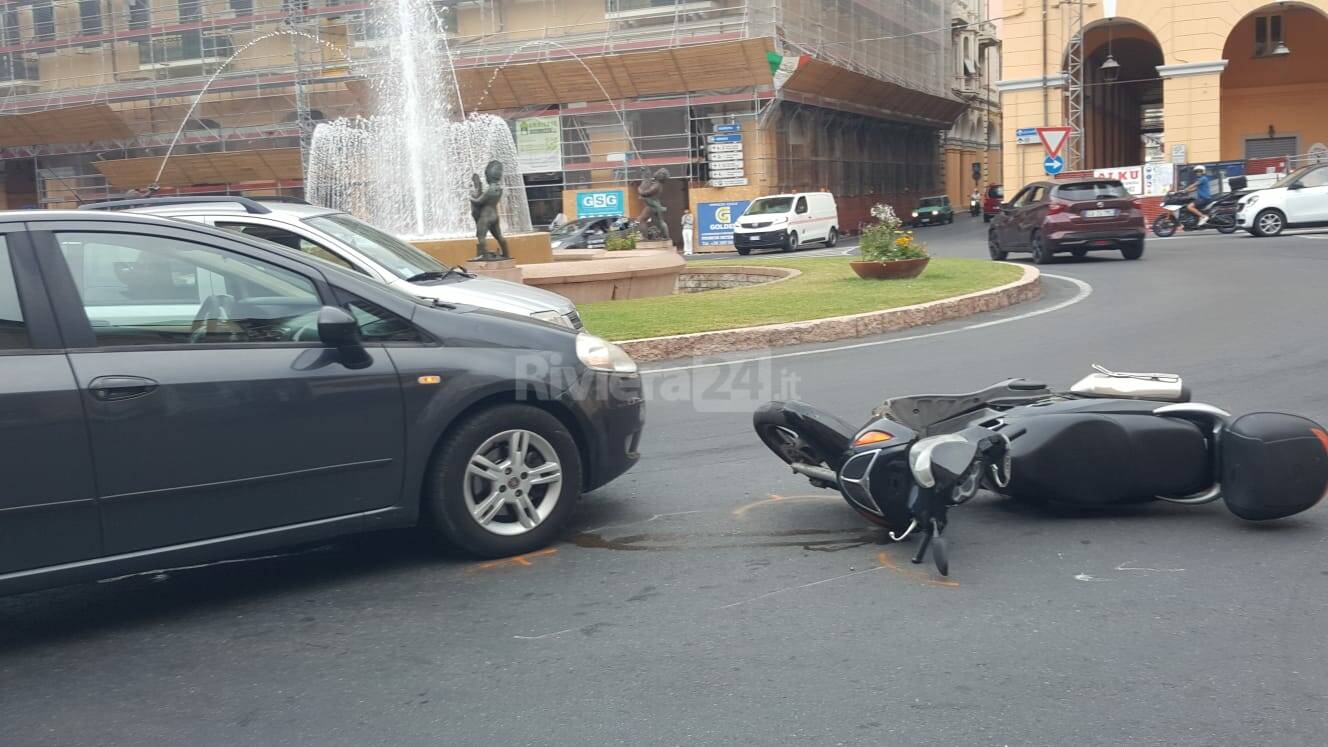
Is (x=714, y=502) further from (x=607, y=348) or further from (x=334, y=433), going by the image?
(x=334, y=433)

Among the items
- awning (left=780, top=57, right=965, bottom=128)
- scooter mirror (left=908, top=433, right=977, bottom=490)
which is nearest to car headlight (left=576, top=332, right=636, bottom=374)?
scooter mirror (left=908, top=433, right=977, bottom=490)

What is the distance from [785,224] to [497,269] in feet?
72.0

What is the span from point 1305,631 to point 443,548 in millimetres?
3410

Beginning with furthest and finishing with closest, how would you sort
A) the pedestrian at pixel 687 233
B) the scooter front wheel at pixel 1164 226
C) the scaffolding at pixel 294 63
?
the scaffolding at pixel 294 63
the pedestrian at pixel 687 233
the scooter front wheel at pixel 1164 226

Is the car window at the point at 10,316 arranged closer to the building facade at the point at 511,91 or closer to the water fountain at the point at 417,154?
the water fountain at the point at 417,154

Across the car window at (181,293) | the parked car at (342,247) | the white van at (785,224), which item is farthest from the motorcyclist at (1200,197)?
the car window at (181,293)

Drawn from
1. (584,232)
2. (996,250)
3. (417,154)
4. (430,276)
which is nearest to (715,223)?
(584,232)

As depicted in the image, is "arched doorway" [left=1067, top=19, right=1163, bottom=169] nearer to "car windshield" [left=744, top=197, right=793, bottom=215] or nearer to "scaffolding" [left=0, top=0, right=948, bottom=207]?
"scaffolding" [left=0, top=0, right=948, bottom=207]

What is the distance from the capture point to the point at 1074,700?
366cm

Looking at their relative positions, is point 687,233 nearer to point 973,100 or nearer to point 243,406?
point 973,100

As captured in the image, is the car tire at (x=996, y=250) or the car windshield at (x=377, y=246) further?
the car tire at (x=996, y=250)

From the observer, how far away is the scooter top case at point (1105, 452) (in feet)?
17.2

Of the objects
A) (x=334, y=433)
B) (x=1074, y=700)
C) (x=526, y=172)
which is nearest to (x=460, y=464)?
(x=334, y=433)

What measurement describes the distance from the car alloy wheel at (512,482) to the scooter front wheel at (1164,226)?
27.5 metres
